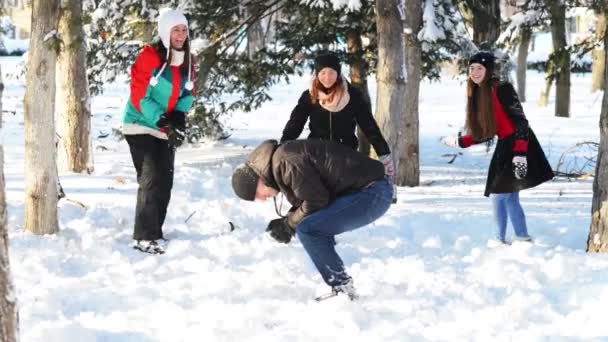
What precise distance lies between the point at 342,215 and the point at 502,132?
246 cm

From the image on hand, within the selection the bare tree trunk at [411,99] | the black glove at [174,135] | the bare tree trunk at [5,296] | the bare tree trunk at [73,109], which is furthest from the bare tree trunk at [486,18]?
the bare tree trunk at [5,296]

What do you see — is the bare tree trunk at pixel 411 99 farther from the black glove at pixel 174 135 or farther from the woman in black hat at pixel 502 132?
the black glove at pixel 174 135

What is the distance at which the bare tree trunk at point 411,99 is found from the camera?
11.9m

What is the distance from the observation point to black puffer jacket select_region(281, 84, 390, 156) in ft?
19.0

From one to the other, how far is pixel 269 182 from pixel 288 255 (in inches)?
71.3

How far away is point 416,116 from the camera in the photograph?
12461mm

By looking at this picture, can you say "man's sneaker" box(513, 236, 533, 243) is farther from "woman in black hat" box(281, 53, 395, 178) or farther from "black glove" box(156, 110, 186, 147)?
"black glove" box(156, 110, 186, 147)

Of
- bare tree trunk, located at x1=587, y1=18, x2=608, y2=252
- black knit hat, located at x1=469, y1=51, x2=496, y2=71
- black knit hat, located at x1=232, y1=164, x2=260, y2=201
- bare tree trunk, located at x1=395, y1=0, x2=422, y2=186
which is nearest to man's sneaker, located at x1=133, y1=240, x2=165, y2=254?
black knit hat, located at x1=232, y1=164, x2=260, y2=201

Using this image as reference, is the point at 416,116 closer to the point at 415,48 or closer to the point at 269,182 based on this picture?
the point at 415,48

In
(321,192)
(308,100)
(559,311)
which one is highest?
(308,100)

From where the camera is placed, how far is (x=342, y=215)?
193 inches

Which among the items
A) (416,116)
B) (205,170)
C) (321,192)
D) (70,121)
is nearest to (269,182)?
(321,192)

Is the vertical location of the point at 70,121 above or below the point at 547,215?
above

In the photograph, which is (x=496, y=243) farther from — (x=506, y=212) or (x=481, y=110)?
(x=481, y=110)
